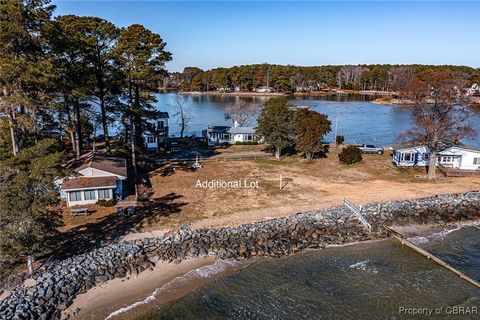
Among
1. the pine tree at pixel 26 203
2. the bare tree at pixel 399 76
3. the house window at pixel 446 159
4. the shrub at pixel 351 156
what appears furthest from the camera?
the bare tree at pixel 399 76

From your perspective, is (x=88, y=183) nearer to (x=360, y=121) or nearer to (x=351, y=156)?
(x=351, y=156)

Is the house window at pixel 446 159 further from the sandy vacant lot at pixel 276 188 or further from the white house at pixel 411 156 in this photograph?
the sandy vacant lot at pixel 276 188

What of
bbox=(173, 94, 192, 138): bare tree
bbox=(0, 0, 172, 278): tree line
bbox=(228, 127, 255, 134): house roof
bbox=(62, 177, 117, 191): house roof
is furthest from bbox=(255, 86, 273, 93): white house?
Answer: bbox=(62, 177, 117, 191): house roof

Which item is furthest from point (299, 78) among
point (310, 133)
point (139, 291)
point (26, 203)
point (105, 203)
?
point (26, 203)

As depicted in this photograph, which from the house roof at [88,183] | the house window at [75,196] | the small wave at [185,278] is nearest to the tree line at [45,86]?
the house window at [75,196]

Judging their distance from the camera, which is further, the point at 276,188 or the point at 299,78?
the point at 299,78

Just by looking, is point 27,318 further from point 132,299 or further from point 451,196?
point 451,196
